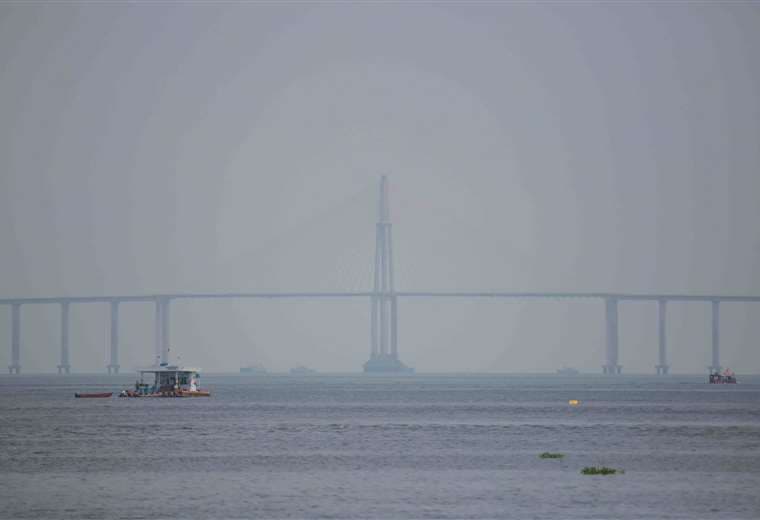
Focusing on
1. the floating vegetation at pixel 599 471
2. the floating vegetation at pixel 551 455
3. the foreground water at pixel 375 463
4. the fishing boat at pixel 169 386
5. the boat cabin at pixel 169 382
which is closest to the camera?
the foreground water at pixel 375 463

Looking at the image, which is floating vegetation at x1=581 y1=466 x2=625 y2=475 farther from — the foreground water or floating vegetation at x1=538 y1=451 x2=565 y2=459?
floating vegetation at x1=538 y1=451 x2=565 y2=459

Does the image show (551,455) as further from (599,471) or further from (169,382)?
(169,382)

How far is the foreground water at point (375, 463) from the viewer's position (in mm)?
43438

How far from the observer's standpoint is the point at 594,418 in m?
88.4

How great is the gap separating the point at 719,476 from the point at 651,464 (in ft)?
15.3

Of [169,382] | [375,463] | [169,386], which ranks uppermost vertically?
[169,382]

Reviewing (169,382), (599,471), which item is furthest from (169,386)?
(599,471)

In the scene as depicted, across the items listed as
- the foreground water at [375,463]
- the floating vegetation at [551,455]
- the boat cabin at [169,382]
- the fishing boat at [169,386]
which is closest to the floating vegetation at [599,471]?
the foreground water at [375,463]

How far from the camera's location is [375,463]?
187 feet

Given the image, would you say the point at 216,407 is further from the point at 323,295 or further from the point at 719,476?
the point at 323,295

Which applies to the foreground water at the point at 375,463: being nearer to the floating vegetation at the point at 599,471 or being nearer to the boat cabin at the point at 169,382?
the floating vegetation at the point at 599,471

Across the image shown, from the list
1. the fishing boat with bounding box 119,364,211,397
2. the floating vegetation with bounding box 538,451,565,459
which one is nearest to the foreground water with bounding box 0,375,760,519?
the floating vegetation with bounding box 538,451,565,459

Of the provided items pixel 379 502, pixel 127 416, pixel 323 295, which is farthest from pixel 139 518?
pixel 323 295

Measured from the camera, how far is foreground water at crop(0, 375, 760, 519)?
143 feet
